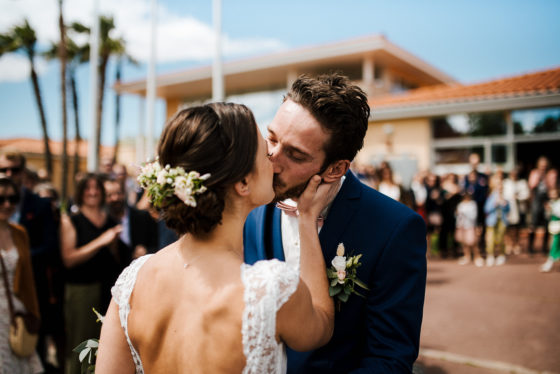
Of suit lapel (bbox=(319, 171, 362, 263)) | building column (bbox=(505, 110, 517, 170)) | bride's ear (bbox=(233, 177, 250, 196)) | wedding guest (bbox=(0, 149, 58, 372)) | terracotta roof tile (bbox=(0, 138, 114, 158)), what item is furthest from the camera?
terracotta roof tile (bbox=(0, 138, 114, 158))

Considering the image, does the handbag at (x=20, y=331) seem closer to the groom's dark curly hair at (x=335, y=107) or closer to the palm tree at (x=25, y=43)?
the groom's dark curly hair at (x=335, y=107)

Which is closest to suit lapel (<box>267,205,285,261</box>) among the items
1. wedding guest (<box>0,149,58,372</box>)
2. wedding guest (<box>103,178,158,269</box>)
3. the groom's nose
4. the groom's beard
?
the groom's beard

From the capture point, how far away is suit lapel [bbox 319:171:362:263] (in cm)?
204

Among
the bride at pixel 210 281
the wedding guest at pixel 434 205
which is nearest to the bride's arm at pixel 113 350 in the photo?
the bride at pixel 210 281

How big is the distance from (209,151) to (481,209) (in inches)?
449

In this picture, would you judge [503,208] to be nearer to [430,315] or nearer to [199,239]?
[430,315]

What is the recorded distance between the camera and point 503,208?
10703 millimetres

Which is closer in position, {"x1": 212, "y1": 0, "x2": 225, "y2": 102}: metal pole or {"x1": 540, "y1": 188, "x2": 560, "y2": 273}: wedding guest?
{"x1": 540, "y1": 188, "x2": 560, "y2": 273}: wedding guest

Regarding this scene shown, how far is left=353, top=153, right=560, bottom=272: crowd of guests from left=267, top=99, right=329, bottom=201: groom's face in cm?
758

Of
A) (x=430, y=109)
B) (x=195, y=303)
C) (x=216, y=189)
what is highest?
(x=430, y=109)

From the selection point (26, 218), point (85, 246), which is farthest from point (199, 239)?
point (26, 218)

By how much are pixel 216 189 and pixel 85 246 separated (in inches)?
143

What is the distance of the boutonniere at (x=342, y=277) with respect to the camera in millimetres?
1812

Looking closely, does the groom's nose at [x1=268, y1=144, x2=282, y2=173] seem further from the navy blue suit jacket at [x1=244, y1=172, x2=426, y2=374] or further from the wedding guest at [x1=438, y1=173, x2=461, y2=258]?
the wedding guest at [x1=438, y1=173, x2=461, y2=258]
